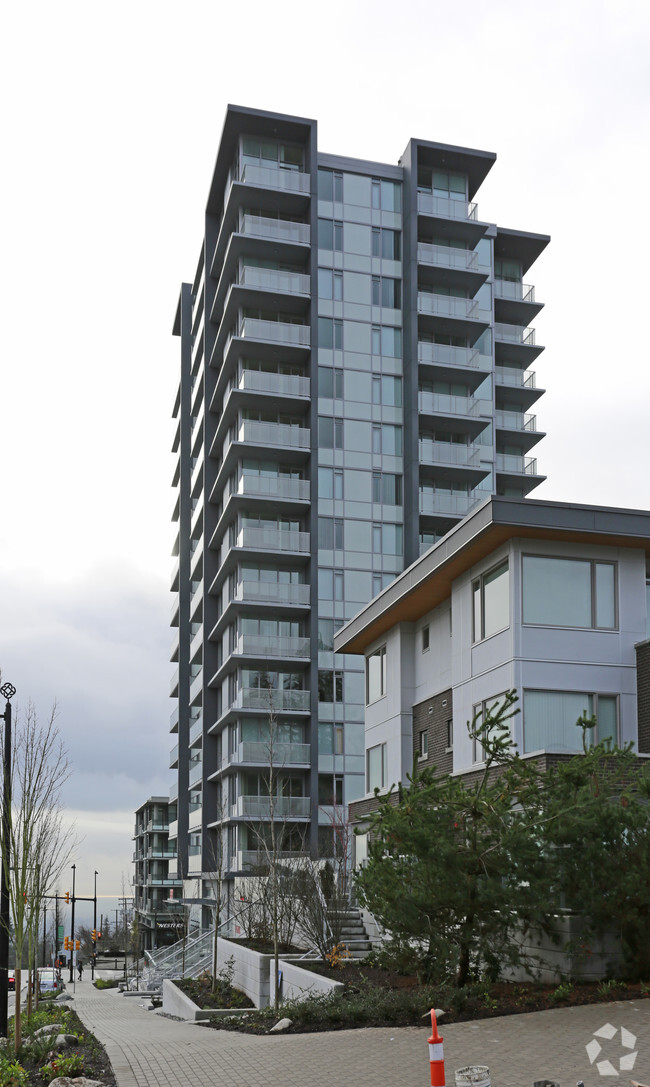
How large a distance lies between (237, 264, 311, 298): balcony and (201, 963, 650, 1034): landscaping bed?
45.2 metres

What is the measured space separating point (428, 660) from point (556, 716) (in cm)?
759

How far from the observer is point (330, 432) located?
59.2 metres

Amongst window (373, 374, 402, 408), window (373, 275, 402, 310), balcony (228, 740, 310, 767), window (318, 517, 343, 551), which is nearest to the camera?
balcony (228, 740, 310, 767)

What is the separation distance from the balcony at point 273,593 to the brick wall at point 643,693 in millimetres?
33495

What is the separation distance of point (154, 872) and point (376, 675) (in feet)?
313

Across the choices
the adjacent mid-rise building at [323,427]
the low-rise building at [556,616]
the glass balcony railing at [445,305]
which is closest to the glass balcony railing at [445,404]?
the adjacent mid-rise building at [323,427]

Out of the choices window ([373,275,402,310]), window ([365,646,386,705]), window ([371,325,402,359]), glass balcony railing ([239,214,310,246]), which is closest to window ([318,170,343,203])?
glass balcony railing ([239,214,310,246])

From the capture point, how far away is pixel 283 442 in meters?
58.1

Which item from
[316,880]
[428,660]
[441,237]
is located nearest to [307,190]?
[441,237]

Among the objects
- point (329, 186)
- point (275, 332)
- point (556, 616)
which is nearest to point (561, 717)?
point (556, 616)

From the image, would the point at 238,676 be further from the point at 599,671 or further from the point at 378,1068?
the point at 378,1068

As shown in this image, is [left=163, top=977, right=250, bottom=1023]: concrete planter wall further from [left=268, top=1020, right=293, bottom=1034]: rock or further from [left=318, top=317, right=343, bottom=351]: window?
[left=318, top=317, right=343, bottom=351]: window

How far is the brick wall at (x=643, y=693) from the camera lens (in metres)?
23.4

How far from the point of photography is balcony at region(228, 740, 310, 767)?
5403cm
